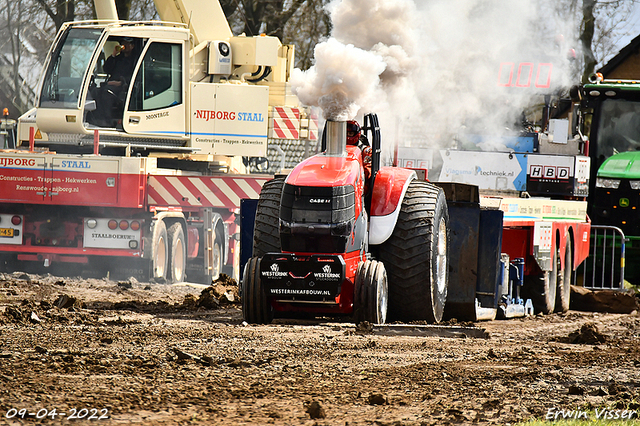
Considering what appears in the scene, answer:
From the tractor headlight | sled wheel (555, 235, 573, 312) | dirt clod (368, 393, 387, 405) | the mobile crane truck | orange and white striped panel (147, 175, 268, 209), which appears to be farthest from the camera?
the tractor headlight

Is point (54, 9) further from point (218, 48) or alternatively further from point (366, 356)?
point (366, 356)

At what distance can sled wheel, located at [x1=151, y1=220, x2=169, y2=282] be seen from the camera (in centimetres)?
1324

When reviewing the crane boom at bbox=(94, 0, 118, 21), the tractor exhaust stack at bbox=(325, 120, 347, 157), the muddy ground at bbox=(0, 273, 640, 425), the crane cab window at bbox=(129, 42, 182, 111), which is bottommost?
the muddy ground at bbox=(0, 273, 640, 425)

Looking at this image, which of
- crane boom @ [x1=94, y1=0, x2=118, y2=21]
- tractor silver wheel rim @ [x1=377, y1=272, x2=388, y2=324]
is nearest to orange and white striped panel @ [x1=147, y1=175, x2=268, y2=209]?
crane boom @ [x1=94, y1=0, x2=118, y2=21]

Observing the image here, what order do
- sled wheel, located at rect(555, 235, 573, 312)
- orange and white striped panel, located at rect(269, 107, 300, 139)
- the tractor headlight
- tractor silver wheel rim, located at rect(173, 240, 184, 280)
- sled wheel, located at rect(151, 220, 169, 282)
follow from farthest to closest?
orange and white striped panel, located at rect(269, 107, 300, 139), the tractor headlight, tractor silver wheel rim, located at rect(173, 240, 184, 280), sled wheel, located at rect(151, 220, 169, 282), sled wheel, located at rect(555, 235, 573, 312)

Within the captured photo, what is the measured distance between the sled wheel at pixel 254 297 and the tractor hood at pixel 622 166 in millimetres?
8390

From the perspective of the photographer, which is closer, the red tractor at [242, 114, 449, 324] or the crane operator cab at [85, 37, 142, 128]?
the red tractor at [242, 114, 449, 324]

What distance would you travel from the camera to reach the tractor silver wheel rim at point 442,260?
29.1 feet

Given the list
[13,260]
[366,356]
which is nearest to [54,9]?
[13,260]

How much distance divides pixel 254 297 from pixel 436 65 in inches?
201

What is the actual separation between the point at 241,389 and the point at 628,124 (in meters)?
11.9

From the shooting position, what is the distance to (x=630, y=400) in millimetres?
5234

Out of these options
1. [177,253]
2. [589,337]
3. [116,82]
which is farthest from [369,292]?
[116,82]

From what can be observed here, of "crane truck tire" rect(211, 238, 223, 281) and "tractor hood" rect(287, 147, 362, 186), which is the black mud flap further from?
"crane truck tire" rect(211, 238, 223, 281)
